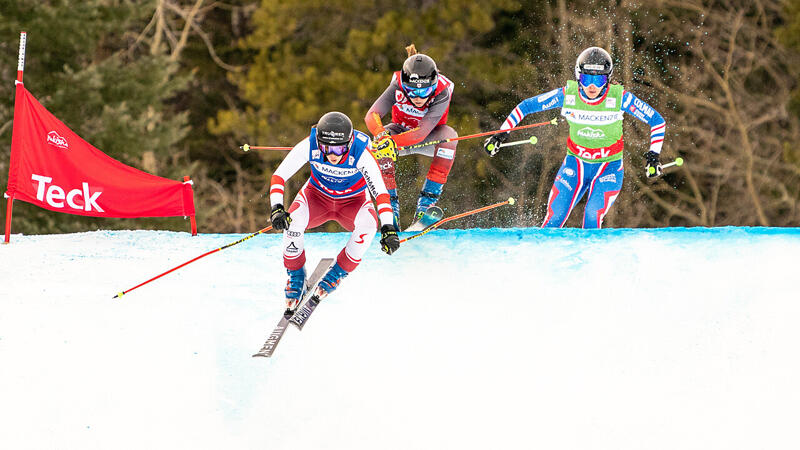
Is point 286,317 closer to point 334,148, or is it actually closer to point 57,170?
point 334,148

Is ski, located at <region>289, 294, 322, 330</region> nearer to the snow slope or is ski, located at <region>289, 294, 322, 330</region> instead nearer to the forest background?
the snow slope

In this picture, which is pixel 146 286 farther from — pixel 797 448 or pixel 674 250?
pixel 797 448

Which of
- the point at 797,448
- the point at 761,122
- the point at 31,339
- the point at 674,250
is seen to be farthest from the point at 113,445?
the point at 761,122

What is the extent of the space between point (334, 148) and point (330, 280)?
91cm

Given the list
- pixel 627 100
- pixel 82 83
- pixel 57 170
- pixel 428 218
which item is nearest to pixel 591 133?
pixel 627 100

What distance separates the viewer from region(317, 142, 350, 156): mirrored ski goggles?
23.1ft

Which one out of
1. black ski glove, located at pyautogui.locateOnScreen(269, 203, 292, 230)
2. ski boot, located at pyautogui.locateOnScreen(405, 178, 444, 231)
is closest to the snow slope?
ski boot, located at pyautogui.locateOnScreen(405, 178, 444, 231)

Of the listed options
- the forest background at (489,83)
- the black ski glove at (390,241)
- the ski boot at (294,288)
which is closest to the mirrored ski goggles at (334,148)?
the black ski glove at (390,241)

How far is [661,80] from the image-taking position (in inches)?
798

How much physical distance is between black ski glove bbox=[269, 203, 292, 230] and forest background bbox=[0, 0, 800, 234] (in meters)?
9.31

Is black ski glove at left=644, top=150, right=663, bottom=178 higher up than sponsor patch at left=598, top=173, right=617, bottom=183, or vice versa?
black ski glove at left=644, top=150, right=663, bottom=178

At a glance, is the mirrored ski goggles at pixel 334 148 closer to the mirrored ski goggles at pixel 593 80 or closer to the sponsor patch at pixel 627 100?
the mirrored ski goggles at pixel 593 80

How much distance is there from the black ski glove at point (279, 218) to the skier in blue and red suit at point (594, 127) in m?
2.43

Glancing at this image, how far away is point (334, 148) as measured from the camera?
7051 mm
